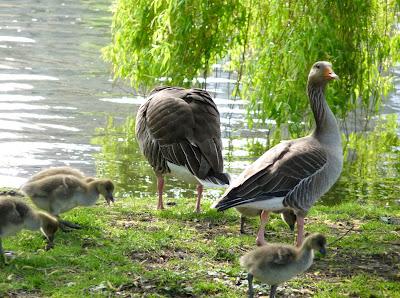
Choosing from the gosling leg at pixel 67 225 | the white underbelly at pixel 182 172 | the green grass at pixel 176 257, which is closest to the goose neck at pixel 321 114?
the green grass at pixel 176 257

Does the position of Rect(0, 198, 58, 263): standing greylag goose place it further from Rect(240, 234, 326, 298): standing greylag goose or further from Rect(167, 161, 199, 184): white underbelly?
Rect(167, 161, 199, 184): white underbelly

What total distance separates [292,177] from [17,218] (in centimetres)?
278

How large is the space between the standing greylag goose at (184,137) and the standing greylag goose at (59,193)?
141cm

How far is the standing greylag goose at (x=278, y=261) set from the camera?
696 centimetres

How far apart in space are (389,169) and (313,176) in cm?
891

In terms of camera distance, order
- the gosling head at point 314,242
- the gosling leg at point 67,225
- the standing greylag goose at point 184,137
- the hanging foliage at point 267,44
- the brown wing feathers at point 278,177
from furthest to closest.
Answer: the hanging foliage at point 267,44 < the standing greylag goose at point 184,137 < the gosling leg at point 67,225 < the brown wing feathers at point 278,177 < the gosling head at point 314,242

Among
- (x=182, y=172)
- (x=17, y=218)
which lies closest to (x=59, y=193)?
(x=17, y=218)

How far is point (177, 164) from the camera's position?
10102 mm

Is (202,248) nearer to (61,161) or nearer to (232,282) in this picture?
(232,282)

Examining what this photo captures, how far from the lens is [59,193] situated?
863cm

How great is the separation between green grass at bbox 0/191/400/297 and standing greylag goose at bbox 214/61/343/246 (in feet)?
1.99

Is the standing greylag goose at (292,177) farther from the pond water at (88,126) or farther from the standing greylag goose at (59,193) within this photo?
the pond water at (88,126)

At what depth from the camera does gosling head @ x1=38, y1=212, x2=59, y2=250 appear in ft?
26.4

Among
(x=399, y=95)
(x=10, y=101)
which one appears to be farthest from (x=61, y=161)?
(x=399, y=95)
